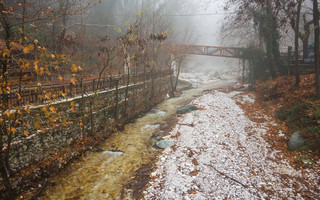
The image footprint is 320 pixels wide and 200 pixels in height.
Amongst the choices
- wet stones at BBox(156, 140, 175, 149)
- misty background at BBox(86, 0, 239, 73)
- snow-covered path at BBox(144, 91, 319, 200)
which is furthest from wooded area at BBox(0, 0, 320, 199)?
wet stones at BBox(156, 140, 175, 149)

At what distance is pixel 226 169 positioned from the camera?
6.46 metres

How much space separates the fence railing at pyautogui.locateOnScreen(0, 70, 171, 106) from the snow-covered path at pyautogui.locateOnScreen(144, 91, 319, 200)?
444cm

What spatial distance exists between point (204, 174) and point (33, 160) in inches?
248

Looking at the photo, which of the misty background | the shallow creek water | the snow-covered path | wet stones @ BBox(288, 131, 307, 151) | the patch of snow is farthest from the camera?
the misty background

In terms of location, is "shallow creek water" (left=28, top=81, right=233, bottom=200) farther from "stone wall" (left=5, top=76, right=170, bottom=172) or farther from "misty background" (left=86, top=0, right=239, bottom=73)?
"misty background" (left=86, top=0, right=239, bottom=73)

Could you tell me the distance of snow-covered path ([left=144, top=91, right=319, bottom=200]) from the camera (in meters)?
5.40

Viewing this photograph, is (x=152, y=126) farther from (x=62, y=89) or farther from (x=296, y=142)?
(x=296, y=142)

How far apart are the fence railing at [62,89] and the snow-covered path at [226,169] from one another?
A: 4.44 metres

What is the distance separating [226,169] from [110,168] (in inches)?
177

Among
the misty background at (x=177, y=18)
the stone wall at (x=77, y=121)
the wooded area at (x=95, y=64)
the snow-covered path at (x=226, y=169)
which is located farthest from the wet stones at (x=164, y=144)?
the misty background at (x=177, y=18)

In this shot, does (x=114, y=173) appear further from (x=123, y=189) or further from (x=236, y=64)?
(x=236, y=64)

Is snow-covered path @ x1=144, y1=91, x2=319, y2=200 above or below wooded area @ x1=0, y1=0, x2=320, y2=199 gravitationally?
below

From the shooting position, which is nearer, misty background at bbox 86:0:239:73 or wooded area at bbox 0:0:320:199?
wooded area at bbox 0:0:320:199

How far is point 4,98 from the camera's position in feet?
13.8
